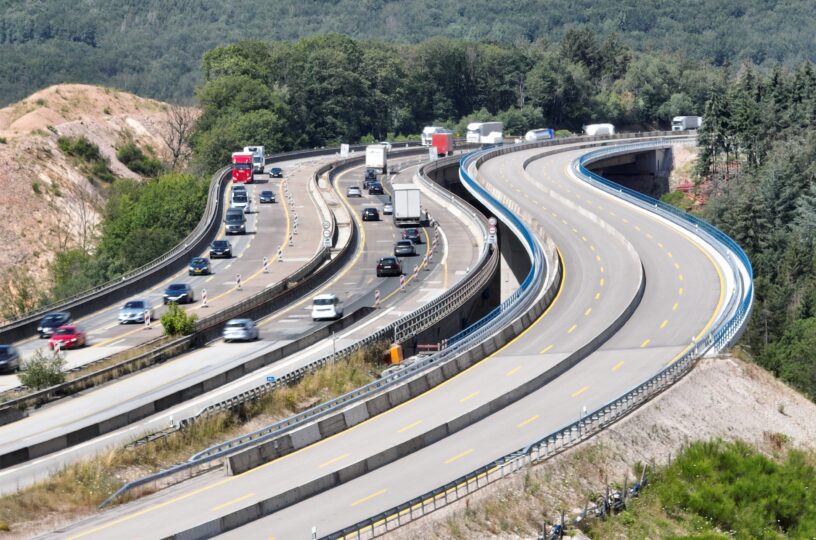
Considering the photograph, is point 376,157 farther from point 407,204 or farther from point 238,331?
point 238,331

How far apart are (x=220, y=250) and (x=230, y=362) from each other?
28.4m

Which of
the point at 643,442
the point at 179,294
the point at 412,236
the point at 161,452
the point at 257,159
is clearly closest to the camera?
the point at 161,452

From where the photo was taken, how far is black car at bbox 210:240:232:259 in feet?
265

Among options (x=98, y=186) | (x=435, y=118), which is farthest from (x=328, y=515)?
(x=435, y=118)

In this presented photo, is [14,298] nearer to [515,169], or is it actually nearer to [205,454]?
[515,169]

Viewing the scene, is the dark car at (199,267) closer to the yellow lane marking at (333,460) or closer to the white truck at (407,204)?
the white truck at (407,204)

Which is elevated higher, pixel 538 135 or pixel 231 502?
pixel 231 502

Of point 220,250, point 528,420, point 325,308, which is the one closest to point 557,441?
point 528,420

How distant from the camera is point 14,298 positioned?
93188mm

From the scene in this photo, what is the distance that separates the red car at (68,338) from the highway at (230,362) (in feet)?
19.4

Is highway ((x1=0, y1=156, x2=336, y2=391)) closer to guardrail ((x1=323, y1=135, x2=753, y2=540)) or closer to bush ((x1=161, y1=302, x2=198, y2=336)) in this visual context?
bush ((x1=161, y1=302, x2=198, y2=336))

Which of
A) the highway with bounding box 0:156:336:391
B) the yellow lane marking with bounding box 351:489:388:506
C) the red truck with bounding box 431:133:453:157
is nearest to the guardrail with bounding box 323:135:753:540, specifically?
the yellow lane marking with bounding box 351:489:388:506

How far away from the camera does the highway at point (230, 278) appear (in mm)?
57188

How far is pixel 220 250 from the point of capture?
80.6m
